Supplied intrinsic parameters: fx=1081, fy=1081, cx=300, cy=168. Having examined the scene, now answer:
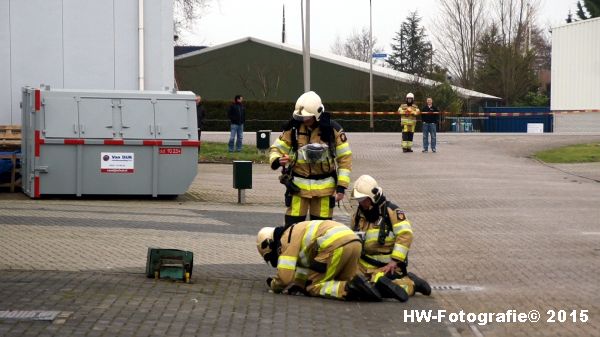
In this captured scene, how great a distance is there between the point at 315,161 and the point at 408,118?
18.6 m

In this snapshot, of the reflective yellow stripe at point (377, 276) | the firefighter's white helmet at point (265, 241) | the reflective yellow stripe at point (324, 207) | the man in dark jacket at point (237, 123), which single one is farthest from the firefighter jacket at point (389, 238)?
the man in dark jacket at point (237, 123)

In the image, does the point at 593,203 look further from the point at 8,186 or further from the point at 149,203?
the point at 8,186

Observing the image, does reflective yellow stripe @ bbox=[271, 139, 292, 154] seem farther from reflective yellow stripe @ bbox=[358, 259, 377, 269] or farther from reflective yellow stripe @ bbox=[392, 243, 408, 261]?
reflective yellow stripe @ bbox=[392, 243, 408, 261]

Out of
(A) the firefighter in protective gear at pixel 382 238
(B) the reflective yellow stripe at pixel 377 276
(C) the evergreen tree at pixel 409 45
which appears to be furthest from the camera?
(C) the evergreen tree at pixel 409 45

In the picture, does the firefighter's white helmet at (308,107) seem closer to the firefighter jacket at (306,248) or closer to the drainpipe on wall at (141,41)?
the firefighter jacket at (306,248)

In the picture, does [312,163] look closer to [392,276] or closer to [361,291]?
[392,276]

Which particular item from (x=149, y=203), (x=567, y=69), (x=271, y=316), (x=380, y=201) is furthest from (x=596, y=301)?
(x=567, y=69)

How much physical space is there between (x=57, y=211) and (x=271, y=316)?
28.3 ft

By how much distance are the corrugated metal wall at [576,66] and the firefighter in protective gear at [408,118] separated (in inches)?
937

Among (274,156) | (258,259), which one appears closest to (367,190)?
(274,156)

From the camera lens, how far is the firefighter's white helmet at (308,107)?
34.7 feet

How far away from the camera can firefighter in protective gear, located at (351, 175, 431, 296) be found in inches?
383

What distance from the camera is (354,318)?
8.68 m

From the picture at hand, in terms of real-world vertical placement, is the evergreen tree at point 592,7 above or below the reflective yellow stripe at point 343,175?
above
